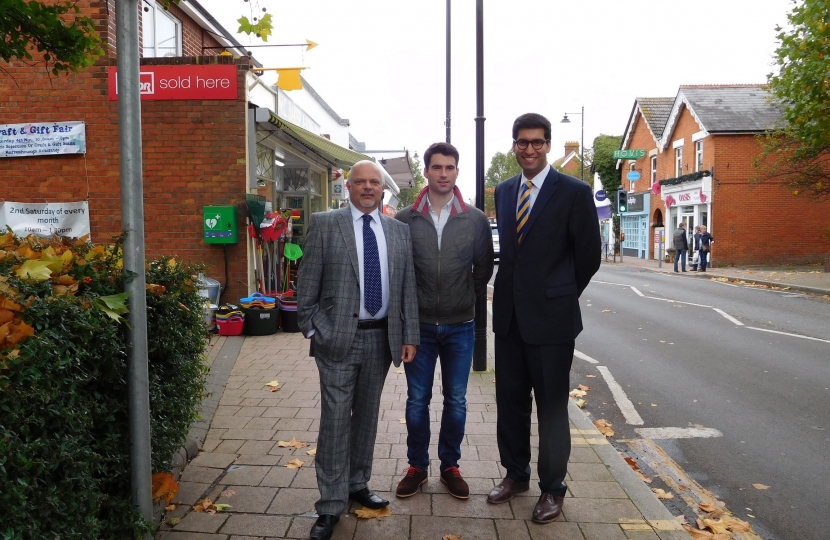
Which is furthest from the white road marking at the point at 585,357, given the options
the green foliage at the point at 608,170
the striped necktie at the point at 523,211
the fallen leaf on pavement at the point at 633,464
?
the green foliage at the point at 608,170

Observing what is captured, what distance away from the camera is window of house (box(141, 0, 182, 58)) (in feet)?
37.9

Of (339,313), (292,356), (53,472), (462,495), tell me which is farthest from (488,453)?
(292,356)

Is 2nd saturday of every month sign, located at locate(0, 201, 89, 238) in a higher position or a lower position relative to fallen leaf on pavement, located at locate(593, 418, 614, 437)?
higher

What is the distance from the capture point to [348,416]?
3.57 metres

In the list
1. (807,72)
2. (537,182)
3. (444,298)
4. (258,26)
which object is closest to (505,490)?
(444,298)

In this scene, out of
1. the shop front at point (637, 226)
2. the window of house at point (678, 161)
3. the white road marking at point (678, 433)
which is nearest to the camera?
the white road marking at point (678, 433)

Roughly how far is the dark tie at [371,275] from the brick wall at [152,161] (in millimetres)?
6706

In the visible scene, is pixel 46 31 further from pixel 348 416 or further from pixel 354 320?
pixel 348 416

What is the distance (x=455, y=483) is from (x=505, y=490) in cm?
29

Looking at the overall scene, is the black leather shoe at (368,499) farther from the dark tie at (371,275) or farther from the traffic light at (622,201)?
the traffic light at (622,201)

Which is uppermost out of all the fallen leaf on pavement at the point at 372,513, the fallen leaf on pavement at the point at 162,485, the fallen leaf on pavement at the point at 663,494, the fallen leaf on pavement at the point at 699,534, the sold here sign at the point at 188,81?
the sold here sign at the point at 188,81

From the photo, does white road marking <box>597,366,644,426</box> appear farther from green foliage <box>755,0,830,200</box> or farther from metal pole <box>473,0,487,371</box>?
green foliage <box>755,0,830,200</box>

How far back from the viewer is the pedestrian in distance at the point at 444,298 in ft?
12.7

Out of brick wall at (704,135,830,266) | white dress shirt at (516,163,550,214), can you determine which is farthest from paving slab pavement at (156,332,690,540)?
brick wall at (704,135,830,266)
